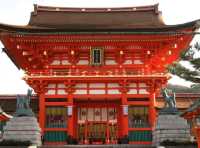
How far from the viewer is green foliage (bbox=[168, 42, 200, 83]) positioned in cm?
4312

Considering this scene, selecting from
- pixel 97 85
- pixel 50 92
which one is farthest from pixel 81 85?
pixel 50 92

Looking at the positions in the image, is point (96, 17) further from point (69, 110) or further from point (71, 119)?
point (71, 119)

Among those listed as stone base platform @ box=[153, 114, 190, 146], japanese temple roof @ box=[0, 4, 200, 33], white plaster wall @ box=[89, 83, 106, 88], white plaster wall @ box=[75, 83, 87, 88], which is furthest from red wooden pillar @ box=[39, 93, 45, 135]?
stone base platform @ box=[153, 114, 190, 146]

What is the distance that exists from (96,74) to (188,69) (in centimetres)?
1470

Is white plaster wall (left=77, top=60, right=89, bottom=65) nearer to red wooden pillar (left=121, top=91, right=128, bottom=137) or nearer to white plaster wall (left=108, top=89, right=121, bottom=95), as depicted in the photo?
white plaster wall (left=108, top=89, right=121, bottom=95)

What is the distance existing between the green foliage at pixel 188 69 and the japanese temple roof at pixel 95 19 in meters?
5.64

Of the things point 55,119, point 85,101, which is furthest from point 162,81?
point 55,119

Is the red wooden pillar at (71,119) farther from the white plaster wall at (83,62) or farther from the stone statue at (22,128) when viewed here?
the stone statue at (22,128)

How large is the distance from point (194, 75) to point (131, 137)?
45.5ft

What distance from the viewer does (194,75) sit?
44812 millimetres

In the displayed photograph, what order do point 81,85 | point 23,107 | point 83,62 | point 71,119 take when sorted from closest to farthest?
point 23,107 → point 71,119 → point 81,85 → point 83,62

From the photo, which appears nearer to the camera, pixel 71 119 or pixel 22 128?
pixel 22 128

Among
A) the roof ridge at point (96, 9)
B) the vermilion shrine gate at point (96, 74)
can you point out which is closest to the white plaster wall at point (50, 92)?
the vermilion shrine gate at point (96, 74)

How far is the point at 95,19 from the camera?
40125 millimetres
